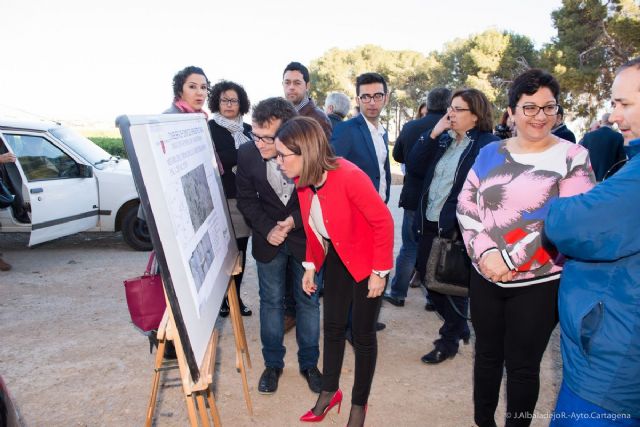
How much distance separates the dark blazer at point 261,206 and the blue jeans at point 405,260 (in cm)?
178

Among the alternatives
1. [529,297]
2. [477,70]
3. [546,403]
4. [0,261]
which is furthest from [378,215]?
[477,70]

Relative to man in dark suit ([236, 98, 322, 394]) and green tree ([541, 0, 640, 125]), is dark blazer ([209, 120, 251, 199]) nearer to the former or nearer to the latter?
man in dark suit ([236, 98, 322, 394])

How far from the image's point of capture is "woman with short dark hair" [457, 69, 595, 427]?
7.04 feet

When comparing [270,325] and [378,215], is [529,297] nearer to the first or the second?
[378,215]

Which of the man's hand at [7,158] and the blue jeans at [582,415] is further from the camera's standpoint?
the man's hand at [7,158]

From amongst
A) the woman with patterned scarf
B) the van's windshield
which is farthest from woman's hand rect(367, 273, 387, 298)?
the van's windshield

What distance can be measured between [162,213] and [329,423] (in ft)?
6.19

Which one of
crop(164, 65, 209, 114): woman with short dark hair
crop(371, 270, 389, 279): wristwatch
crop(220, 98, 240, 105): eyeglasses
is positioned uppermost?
crop(164, 65, 209, 114): woman with short dark hair

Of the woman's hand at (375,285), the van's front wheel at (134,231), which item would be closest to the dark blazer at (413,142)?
the woman's hand at (375,285)

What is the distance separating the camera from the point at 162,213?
5.86 feet

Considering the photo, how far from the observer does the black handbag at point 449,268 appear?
3014 mm

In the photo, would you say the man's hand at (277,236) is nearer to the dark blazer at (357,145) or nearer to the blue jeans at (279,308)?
the blue jeans at (279,308)

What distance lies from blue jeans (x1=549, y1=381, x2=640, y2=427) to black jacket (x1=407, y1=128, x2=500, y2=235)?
1612 millimetres

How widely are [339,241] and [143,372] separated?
2.06m
